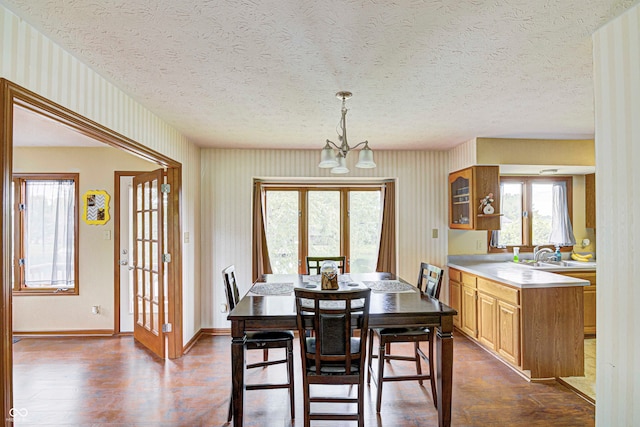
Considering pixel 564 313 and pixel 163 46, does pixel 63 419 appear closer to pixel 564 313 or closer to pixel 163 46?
pixel 163 46

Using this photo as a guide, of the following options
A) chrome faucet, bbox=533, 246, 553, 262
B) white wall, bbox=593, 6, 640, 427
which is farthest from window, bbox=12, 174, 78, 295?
chrome faucet, bbox=533, 246, 553, 262

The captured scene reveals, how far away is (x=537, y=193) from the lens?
470 centimetres

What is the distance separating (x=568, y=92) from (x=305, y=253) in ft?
10.8


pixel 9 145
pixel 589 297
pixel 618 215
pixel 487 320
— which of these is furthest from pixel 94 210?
pixel 589 297

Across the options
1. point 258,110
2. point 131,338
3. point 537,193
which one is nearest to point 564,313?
point 537,193

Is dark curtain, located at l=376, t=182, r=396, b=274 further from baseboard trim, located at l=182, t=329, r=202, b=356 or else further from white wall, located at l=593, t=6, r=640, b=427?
white wall, located at l=593, t=6, r=640, b=427

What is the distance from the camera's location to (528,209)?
468cm

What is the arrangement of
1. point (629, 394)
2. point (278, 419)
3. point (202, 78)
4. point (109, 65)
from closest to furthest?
point (629, 394)
point (109, 65)
point (202, 78)
point (278, 419)

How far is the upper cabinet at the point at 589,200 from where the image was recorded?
15.0 ft

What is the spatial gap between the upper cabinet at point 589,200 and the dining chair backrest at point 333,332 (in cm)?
412

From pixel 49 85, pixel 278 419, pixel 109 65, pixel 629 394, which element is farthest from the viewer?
pixel 278 419

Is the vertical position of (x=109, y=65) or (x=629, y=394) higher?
(x=109, y=65)

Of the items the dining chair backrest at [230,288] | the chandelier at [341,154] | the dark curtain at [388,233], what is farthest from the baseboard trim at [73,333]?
the chandelier at [341,154]

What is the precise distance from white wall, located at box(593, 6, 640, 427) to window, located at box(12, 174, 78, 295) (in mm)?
5106
